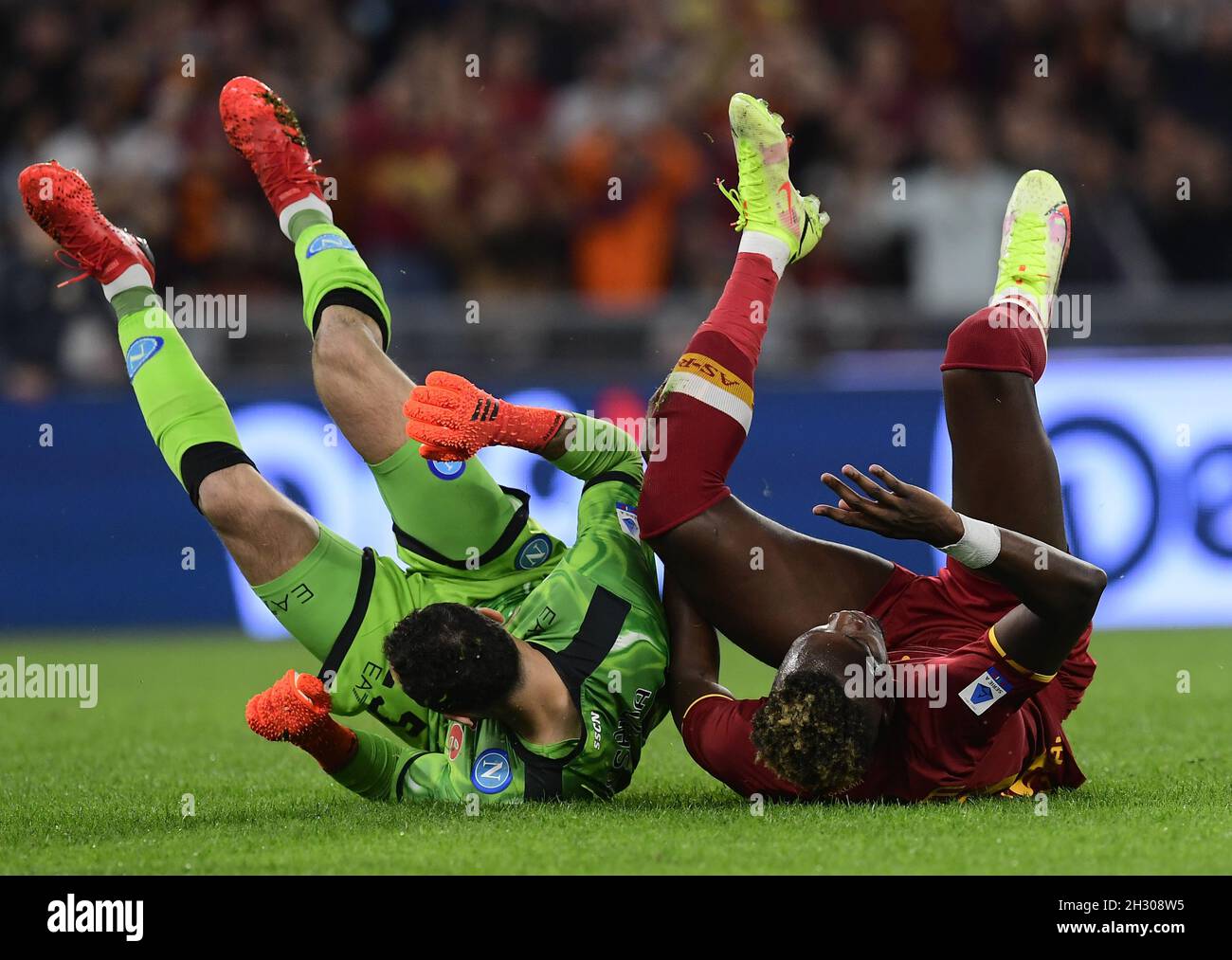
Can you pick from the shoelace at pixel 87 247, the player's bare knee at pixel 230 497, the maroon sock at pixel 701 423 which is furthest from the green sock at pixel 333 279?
the maroon sock at pixel 701 423

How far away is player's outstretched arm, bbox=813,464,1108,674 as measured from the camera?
3.82m

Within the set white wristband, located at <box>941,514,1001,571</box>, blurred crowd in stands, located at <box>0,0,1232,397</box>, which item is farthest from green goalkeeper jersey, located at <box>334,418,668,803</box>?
blurred crowd in stands, located at <box>0,0,1232,397</box>

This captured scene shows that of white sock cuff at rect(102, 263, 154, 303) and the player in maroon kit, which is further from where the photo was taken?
white sock cuff at rect(102, 263, 154, 303)

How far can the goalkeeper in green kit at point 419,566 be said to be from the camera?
4.34 meters

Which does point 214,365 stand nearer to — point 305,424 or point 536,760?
point 305,424

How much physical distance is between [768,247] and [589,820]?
1829mm

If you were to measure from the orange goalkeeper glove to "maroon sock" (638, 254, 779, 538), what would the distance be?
0.98 meters

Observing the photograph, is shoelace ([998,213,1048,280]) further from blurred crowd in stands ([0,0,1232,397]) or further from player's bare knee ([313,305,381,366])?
blurred crowd in stands ([0,0,1232,397])

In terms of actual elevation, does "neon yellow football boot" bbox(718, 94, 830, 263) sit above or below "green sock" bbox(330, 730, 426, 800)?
above

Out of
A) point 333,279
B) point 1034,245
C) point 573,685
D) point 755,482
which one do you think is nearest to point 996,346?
point 1034,245

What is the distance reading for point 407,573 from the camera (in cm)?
506

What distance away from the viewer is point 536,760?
437 centimetres

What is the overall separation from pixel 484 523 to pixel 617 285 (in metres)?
6.01
